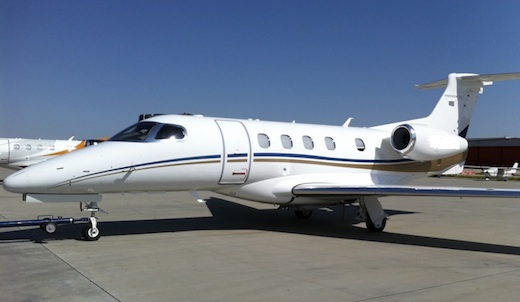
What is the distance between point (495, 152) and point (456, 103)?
60660 millimetres

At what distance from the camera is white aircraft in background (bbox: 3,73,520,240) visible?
30.1ft

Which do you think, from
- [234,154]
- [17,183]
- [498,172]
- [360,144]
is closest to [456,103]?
[360,144]

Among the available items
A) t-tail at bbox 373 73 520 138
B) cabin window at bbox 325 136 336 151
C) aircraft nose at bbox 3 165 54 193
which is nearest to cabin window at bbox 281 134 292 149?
cabin window at bbox 325 136 336 151

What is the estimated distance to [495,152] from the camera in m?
69.1

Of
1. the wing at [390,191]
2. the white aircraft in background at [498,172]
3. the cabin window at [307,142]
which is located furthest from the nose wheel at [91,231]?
the white aircraft in background at [498,172]

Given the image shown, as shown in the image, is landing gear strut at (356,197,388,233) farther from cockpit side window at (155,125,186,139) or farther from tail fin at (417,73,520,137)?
tail fin at (417,73,520,137)

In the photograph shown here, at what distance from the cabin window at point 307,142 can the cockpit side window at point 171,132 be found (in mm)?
3375

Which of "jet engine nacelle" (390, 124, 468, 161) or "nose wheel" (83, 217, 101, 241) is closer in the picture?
"nose wheel" (83, 217, 101, 241)

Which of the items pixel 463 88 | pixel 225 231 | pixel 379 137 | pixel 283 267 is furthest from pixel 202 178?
pixel 463 88

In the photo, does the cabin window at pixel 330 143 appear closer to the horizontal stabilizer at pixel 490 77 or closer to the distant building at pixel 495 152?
the horizontal stabilizer at pixel 490 77

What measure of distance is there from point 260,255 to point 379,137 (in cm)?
694

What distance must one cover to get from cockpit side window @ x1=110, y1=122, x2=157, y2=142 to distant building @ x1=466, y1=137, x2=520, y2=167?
218ft

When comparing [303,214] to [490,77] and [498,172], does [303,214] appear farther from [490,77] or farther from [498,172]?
[498,172]

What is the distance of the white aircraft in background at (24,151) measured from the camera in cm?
2862
